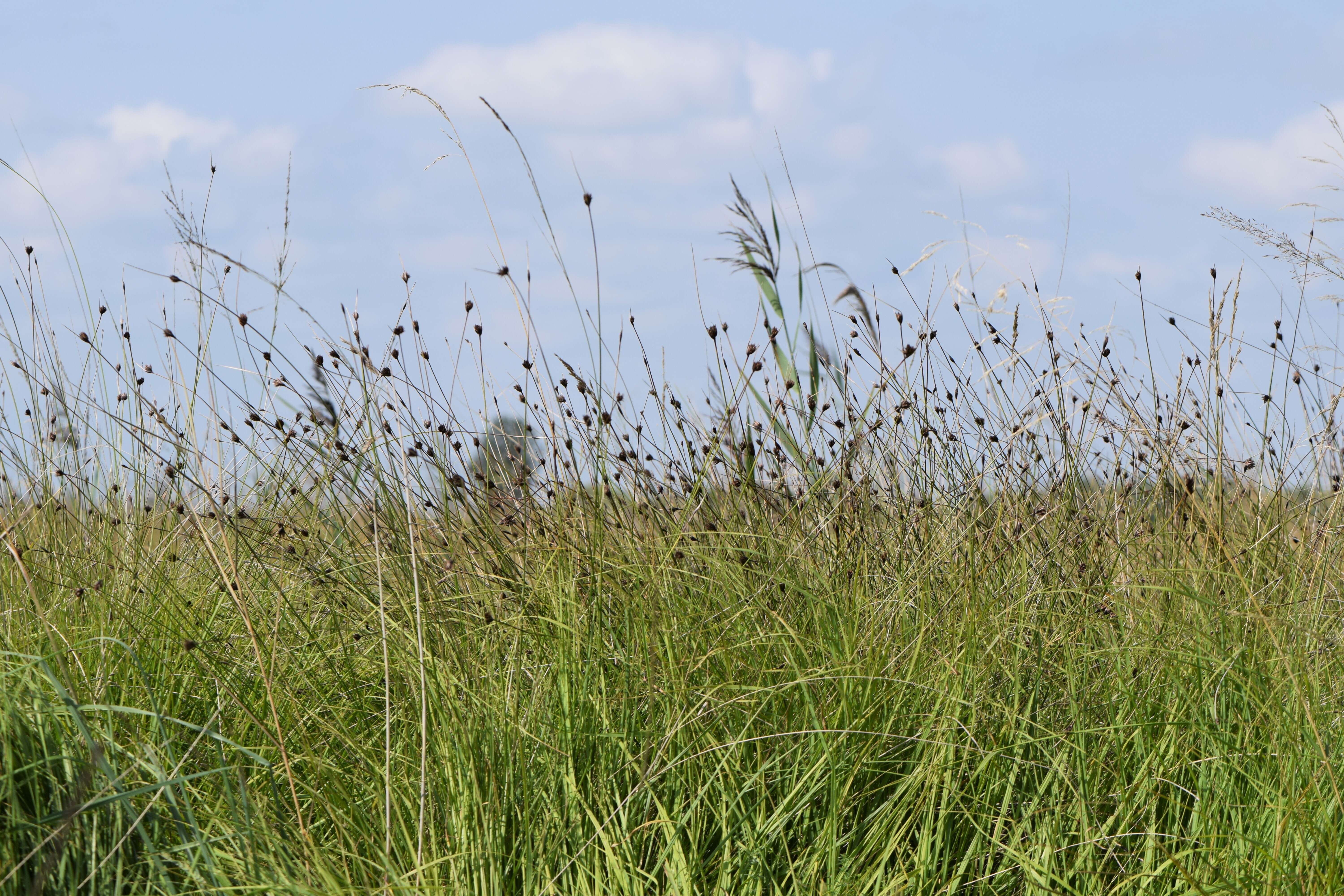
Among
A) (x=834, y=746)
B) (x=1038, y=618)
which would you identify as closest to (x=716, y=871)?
(x=834, y=746)

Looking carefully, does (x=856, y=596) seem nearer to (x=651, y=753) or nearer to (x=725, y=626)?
(x=725, y=626)

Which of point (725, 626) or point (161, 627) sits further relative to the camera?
point (161, 627)

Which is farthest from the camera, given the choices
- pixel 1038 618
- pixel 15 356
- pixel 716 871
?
pixel 15 356

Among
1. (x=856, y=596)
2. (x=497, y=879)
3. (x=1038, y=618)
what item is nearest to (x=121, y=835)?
(x=497, y=879)

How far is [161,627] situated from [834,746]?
1587 millimetres

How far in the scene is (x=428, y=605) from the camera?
220cm

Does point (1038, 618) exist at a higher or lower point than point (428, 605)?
lower

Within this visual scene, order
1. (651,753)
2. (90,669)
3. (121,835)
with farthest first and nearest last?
(90,669) < (651,753) < (121,835)

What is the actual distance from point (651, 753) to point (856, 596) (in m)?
0.56

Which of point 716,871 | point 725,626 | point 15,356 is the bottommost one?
point 716,871

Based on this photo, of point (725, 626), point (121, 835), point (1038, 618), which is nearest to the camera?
point (121, 835)

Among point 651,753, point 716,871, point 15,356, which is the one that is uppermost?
point 15,356

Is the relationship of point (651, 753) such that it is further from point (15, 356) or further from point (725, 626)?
point (15, 356)

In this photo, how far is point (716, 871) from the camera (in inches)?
69.5
